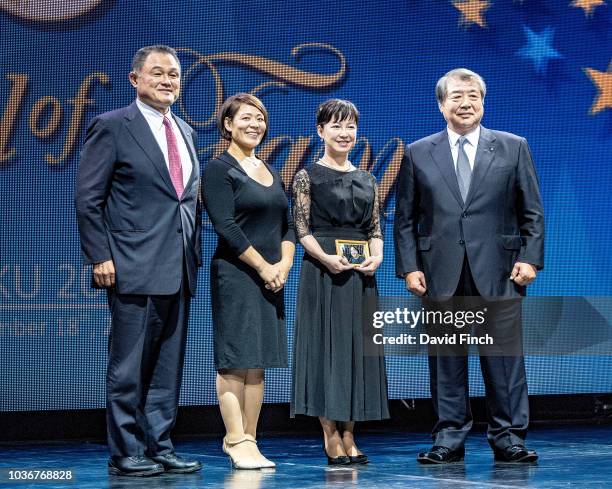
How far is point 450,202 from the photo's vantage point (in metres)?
3.87

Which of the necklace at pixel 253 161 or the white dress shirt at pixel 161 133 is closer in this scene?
the white dress shirt at pixel 161 133

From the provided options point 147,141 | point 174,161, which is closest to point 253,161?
point 174,161

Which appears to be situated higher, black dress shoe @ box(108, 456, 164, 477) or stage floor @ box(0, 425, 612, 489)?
black dress shoe @ box(108, 456, 164, 477)

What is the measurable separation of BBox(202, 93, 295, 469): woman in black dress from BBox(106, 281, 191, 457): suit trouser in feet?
0.56

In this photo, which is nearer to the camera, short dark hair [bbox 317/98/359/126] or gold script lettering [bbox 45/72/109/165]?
short dark hair [bbox 317/98/359/126]

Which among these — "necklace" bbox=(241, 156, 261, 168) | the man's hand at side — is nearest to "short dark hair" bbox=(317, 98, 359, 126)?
"necklace" bbox=(241, 156, 261, 168)

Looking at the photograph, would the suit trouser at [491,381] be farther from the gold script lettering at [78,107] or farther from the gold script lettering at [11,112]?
the gold script lettering at [11,112]

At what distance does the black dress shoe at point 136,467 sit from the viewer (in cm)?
346

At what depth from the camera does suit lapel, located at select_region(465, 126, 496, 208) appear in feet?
12.7

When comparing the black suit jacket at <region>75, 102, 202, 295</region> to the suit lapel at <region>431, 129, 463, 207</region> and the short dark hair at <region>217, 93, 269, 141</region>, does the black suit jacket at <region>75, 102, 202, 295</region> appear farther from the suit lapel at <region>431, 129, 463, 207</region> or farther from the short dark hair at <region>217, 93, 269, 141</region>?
the suit lapel at <region>431, 129, 463, 207</region>

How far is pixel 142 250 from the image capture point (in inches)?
140

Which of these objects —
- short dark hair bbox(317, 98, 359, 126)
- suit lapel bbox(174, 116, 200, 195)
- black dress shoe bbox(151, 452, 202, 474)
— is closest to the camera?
black dress shoe bbox(151, 452, 202, 474)

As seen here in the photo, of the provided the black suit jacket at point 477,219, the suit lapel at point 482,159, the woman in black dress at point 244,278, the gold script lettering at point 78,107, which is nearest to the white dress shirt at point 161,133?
the woman in black dress at point 244,278

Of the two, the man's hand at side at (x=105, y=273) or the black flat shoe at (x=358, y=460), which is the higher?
the man's hand at side at (x=105, y=273)
